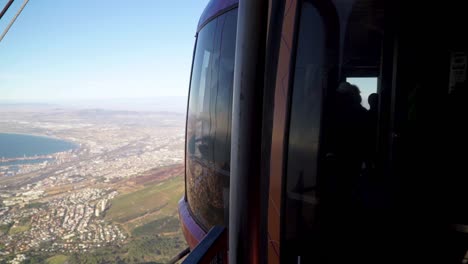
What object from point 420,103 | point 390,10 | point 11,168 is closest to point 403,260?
point 420,103

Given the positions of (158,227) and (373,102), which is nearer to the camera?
(373,102)

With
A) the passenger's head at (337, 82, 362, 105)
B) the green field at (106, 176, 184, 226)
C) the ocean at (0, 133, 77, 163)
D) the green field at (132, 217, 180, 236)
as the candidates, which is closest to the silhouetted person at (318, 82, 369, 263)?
the passenger's head at (337, 82, 362, 105)

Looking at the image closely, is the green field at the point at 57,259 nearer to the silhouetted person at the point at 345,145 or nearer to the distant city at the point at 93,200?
the distant city at the point at 93,200

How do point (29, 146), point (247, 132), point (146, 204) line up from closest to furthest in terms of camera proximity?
point (247, 132) < point (146, 204) < point (29, 146)

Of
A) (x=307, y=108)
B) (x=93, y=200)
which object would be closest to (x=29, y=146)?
(x=93, y=200)

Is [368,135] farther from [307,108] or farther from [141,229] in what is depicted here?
[141,229]
